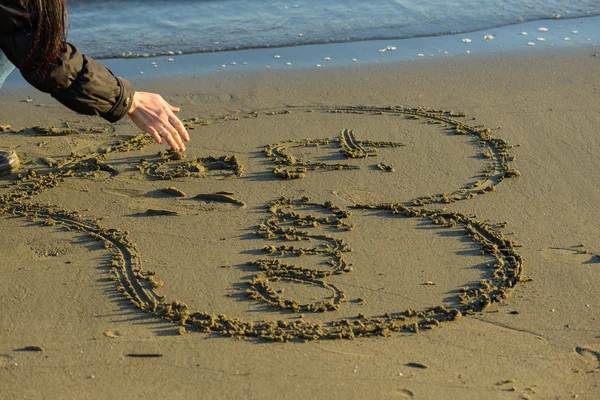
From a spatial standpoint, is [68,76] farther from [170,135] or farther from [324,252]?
[324,252]

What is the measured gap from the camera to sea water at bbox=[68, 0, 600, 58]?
7.08 metres

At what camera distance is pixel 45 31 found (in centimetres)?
279

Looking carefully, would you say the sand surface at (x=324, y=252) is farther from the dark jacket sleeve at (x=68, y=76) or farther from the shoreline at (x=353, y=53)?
the dark jacket sleeve at (x=68, y=76)

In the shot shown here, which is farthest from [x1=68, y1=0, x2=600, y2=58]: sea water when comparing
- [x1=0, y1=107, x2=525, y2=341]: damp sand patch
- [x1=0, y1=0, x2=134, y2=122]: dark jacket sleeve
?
[x1=0, y1=0, x2=134, y2=122]: dark jacket sleeve

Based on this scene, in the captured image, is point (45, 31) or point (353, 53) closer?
point (45, 31)

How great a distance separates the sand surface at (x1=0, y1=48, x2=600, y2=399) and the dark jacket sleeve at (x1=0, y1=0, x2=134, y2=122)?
883 millimetres

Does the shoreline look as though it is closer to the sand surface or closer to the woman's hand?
the sand surface

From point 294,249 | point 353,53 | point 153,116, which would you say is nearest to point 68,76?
point 153,116

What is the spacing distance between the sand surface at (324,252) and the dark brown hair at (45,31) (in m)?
1.08

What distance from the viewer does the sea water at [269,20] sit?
708 cm

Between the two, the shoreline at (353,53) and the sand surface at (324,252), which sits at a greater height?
the shoreline at (353,53)

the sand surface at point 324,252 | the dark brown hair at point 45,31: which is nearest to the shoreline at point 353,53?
the sand surface at point 324,252

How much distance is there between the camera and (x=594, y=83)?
5.86 meters

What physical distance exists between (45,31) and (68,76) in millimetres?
188
